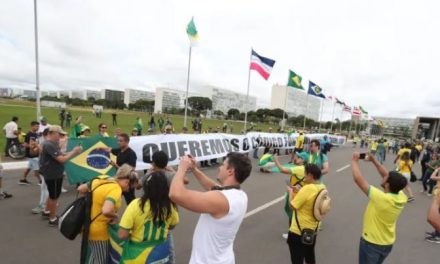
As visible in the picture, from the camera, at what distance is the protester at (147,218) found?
258 centimetres

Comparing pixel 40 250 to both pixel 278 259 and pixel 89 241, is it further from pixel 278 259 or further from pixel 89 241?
pixel 278 259

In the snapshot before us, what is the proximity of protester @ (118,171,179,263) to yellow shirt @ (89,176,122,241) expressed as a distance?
0.74ft

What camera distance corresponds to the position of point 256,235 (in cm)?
562

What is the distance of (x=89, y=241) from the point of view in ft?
9.25

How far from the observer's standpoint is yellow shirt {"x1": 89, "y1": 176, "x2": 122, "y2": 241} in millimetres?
2727

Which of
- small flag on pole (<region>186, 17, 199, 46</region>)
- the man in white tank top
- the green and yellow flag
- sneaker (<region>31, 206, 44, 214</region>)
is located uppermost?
small flag on pole (<region>186, 17, 199, 46</region>)

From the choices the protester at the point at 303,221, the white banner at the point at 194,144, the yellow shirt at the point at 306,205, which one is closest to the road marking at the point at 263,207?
the white banner at the point at 194,144

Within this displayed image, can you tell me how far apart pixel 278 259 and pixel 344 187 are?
746 centimetres

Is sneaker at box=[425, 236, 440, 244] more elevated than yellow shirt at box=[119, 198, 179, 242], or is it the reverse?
yellow shirt at box=[119, 198, 179, 242]

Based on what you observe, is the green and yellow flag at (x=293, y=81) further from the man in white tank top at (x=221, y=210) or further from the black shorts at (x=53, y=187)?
the man in white tank top at (x=221, y=210)

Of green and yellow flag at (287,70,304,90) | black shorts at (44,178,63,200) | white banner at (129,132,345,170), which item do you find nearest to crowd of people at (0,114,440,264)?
black shorts at (44,178,63,200)

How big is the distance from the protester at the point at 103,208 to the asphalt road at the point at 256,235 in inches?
70.9

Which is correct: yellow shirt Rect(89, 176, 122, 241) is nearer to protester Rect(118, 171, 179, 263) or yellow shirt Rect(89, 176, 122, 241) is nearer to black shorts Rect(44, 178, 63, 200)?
protester Rect(118, 171, 179, 263)

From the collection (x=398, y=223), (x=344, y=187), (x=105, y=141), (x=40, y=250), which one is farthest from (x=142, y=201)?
(x=344, y=187)
